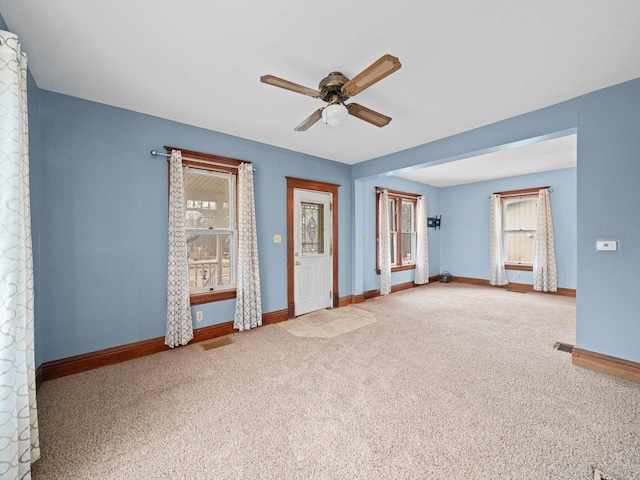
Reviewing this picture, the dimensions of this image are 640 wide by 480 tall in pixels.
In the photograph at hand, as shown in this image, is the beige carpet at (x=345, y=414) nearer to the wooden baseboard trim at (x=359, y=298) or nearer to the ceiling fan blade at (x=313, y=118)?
the wooden baseboard trim at (x=359, y=298)

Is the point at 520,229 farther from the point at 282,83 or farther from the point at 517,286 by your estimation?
the point at 282,83

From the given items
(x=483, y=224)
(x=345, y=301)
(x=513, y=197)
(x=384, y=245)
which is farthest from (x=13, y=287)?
(x=513, y=197)

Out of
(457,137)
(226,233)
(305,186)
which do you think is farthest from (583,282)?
(226,233)

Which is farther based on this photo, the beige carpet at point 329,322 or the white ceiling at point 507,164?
the white ceiling at point 507,164

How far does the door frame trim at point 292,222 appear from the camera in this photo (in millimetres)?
4246

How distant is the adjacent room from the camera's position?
159 cm

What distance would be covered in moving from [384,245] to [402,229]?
4.13 feet

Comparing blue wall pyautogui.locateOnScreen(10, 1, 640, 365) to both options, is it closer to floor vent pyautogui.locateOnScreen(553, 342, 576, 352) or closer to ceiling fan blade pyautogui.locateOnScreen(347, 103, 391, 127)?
floor vent pyautogui.locateOnScreen(553, 342, 576, 352)

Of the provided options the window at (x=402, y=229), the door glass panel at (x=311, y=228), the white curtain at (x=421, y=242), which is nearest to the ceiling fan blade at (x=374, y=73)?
the door glass panel at (x=311, y=228)

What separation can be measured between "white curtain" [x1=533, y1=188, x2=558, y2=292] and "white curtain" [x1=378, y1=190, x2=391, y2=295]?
3354 mm

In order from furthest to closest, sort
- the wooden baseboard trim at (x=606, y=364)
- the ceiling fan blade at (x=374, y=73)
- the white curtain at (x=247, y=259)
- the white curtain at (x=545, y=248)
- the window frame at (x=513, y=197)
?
1. the window frame at (x=513, y=197)
2. the white curtain at (x=545, y=248)
3. the white curtain at (x=247, y=259)
4. the wooden baseboard trim at (x=606, y=364)
5. the ceiling fan blade at (x=374, y=73)

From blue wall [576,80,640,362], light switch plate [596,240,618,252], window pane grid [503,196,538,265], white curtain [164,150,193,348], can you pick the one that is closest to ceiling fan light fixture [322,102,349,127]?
white curtain [164,150,193,348]

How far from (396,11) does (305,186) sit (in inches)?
116

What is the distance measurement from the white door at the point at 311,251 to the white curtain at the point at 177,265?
5.61 ft
